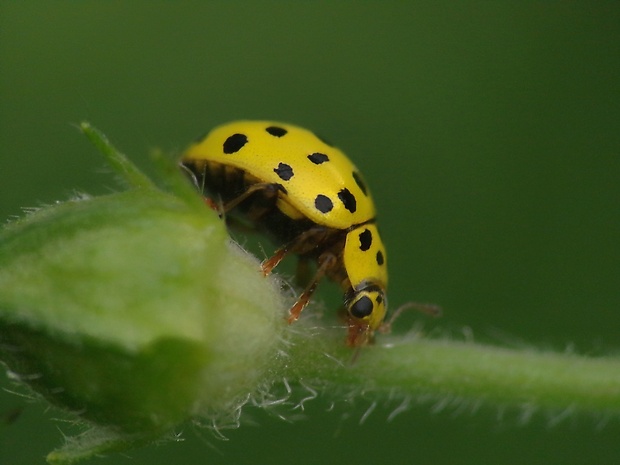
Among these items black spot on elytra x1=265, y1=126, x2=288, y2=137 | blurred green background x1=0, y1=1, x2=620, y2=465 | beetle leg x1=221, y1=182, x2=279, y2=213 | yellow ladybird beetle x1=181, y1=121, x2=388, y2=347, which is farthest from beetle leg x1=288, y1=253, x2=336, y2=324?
blurred green background x1=0, y1=1, x2=620, y2=465

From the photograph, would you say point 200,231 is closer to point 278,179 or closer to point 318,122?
point 278,179

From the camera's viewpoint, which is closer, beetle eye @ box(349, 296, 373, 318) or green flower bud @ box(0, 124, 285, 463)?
green flower bud @ box(0, 124, 285, 463)

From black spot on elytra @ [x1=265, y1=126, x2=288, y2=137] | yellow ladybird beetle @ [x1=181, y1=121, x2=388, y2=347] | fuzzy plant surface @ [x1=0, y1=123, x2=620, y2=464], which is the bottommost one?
fuzzy plant surface @ [x1=0, y1=123, x2=620, y2=464]

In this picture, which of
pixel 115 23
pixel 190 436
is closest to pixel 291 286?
pixel 190 436

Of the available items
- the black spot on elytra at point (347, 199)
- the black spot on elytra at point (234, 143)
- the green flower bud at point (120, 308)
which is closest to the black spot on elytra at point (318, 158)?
the black spot on elytra at point (347, 199)

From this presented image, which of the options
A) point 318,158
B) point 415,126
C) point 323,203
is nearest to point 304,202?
point 323,203

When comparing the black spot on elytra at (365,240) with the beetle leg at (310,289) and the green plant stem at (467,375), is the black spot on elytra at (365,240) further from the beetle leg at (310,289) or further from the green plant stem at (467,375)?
the green plant stem at (467,375)

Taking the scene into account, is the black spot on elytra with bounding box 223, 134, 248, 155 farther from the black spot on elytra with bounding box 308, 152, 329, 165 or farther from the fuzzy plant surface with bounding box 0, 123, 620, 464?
the fuzzy plant surface with bounding box 0, 123, 620, 464
